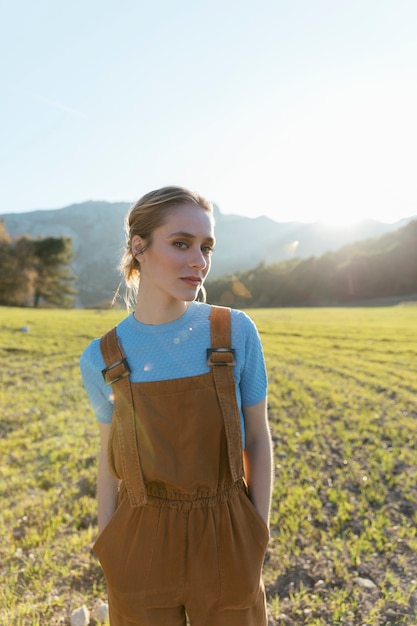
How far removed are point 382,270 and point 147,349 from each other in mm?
75978

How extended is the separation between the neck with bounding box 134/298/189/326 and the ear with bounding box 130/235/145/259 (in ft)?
0.81

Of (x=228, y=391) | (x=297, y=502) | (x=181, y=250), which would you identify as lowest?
(x=297, y=502)

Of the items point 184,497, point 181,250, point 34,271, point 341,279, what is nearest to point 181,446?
point 184,497

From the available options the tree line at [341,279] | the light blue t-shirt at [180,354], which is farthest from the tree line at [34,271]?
the light blue t-shirt at [180,354]

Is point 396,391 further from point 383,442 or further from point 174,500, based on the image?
point 174,500

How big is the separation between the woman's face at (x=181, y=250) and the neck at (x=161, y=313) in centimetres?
9

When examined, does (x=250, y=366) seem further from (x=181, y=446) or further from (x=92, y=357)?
(x=92, y=357)

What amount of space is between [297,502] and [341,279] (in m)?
71.1

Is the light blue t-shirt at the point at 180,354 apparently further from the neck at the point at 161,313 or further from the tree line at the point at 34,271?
the tree line at the point at 34,271

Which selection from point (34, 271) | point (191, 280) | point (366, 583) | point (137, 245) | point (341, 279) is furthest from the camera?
point (341, 279)

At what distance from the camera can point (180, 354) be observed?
5.76 ft

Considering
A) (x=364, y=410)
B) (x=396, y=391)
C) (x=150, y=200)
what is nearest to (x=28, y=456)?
(x=150, y=200)

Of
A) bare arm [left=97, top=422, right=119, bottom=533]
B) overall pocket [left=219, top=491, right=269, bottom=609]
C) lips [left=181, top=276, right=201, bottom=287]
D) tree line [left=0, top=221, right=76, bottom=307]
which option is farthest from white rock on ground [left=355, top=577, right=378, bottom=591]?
tree line [left=0, top=221, right=76, bottom=307]

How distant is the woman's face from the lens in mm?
1745
